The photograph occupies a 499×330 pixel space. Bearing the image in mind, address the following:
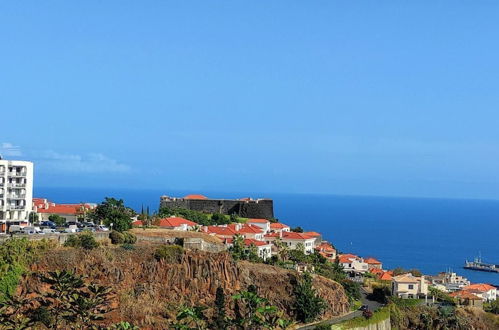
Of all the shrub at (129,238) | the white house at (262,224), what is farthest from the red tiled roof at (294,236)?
the shrub at (129,238)

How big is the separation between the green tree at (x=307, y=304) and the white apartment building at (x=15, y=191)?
2596 cm

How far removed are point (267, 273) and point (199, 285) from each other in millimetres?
7301

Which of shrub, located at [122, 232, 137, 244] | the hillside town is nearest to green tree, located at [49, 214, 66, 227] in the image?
the hillside town

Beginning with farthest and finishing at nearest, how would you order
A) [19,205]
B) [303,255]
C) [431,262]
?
1. [431,262]
2. [303,255]
3. [19,205]

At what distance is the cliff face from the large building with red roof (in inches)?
1581

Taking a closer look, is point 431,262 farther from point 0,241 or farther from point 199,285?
point 0,241

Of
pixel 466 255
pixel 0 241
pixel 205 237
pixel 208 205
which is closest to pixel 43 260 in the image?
pixel 0 241

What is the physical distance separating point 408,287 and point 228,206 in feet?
111

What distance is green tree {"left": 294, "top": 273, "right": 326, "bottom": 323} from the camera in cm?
5769

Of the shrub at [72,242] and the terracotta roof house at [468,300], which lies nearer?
the shrub at [72,242]

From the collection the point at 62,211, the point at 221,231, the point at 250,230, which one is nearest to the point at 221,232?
the point at 221,231

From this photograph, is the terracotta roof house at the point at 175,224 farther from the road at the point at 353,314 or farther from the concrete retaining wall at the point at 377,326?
the concrete retaining wall at the point at 377,326

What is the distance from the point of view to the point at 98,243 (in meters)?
54.8

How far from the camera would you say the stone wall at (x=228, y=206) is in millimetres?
101500
